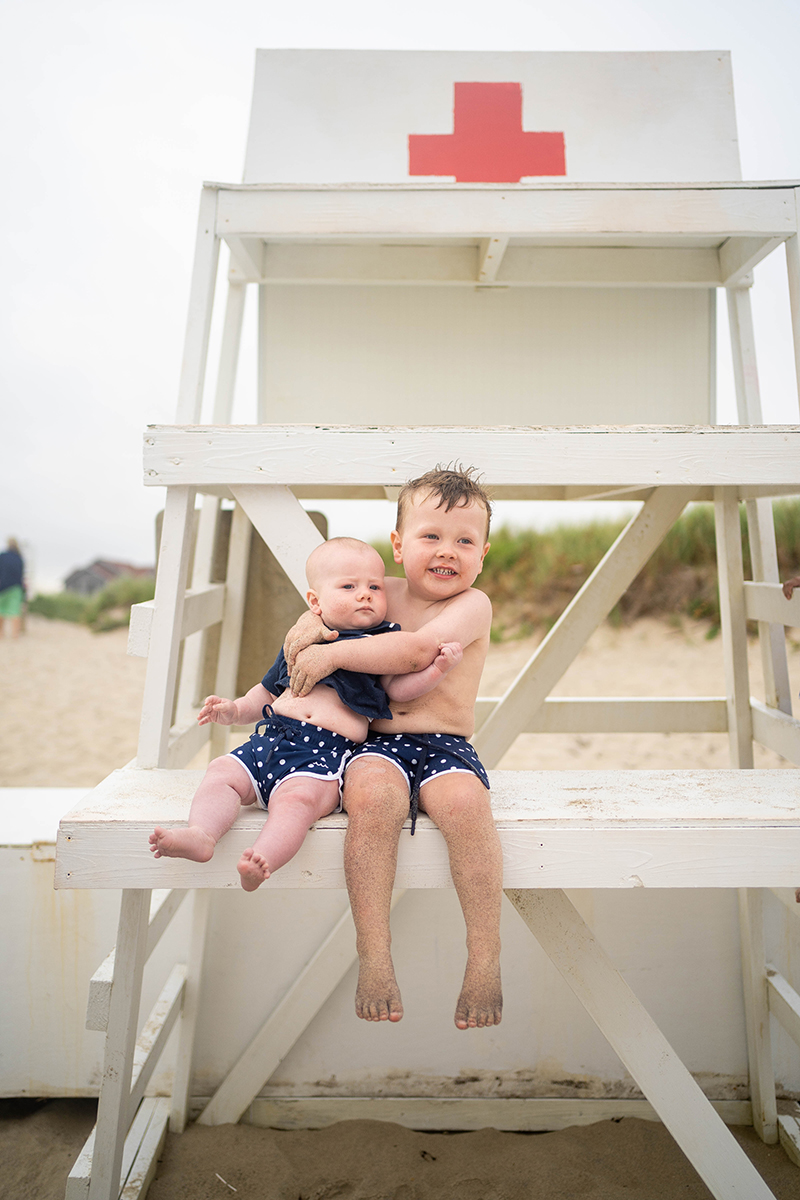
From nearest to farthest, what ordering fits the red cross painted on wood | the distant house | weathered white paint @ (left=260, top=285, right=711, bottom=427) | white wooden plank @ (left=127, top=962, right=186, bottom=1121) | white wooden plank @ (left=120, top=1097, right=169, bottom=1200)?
white wooden plank @ (left=127, top=962, right=186, bottom=1121) → white wooden plank @ (left=120, top=1097, right=169, bottom=1200) → the red cross painted on wood → weathered white paint @ (left=260, top=285, right=711, bottom=427) → the distant house

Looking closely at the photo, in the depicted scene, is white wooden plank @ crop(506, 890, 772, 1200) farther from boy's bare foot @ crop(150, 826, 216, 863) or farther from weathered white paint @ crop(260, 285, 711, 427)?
weathered white paint @ crop(260, 285, 711, 427)

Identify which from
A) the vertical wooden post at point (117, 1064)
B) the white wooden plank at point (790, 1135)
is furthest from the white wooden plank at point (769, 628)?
the vertical wooden post at point (117, 1064)

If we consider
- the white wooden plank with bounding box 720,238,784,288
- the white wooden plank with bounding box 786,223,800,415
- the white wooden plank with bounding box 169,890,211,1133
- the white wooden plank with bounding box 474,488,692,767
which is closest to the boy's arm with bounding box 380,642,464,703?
the white wooden plank with bounding box 474,488,692,767

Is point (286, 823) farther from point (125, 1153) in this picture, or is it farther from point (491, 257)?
point (491, 257)

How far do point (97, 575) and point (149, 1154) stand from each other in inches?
497

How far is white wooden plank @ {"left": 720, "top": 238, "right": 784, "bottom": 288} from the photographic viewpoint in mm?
1763

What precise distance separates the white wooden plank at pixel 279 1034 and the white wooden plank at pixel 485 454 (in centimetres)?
98

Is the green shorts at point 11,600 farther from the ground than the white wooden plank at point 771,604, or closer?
farther from the ground

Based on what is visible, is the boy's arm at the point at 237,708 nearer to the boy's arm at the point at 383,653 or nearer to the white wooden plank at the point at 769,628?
the boy's arm at the point at 383,653

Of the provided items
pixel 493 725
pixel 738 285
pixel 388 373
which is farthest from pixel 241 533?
pixel 738 285

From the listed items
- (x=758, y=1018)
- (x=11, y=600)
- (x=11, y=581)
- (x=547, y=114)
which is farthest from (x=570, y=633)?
(x=11, y=600)

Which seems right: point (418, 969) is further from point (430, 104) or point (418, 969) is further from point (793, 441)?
point (430, 104)

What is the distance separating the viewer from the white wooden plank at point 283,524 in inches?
47.3

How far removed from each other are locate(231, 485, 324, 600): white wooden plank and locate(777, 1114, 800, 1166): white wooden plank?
154 centimetres
